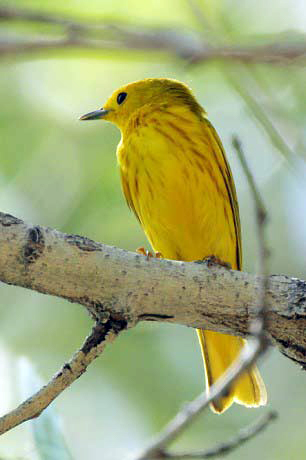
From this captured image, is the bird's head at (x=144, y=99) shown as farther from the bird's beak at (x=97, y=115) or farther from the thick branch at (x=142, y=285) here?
the thick branch at (x=142, y=285)

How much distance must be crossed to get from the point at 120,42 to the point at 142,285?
1.82 m

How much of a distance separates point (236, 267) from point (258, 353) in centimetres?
319

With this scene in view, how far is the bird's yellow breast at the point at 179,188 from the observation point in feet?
14.6

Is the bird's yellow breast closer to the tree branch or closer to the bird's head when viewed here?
the bird's head

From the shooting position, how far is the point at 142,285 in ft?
10.1

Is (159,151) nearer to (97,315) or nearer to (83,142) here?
(97,315)

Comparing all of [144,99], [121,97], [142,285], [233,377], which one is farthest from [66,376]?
[121,97]

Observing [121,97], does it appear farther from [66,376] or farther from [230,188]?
[66,376]

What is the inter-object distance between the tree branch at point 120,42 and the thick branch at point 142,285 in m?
1.61

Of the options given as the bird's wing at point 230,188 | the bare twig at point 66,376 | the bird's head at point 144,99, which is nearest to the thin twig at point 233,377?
the bare twig at point 66,376

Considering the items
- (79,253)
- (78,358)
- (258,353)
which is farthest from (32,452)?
(258,353)

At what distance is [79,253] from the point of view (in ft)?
9.79

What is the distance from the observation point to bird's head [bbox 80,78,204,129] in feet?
16.7

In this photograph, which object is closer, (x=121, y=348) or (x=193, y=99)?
(x=193, y=99)
